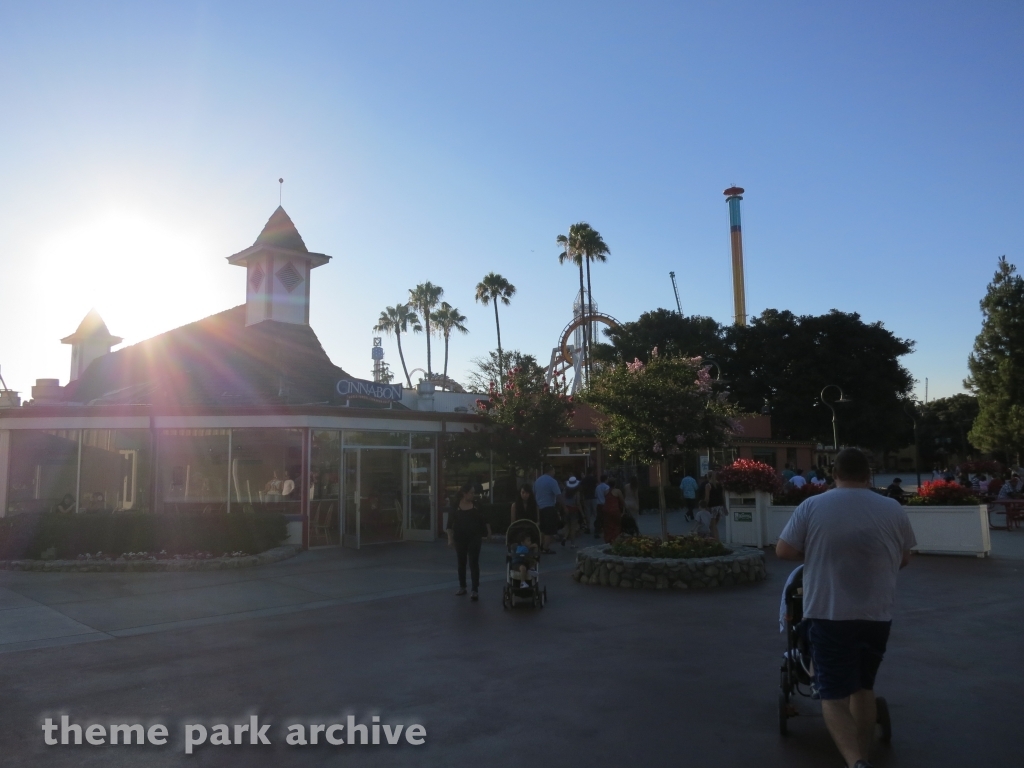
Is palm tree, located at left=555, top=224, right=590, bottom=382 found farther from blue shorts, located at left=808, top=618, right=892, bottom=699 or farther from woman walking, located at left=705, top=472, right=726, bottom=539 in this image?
blue shorts, located at left=808, top=618, right=892, bottom=699

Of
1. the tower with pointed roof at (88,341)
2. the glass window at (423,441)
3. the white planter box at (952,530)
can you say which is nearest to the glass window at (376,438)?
the glass window at (423,441)

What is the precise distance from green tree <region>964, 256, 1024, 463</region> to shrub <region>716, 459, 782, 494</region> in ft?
100

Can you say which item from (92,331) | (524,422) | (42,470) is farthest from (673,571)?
(92,331)

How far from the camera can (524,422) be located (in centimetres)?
2030

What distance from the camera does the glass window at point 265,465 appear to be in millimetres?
17219

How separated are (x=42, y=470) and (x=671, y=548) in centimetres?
1424

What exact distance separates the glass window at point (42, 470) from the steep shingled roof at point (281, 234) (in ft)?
39.6

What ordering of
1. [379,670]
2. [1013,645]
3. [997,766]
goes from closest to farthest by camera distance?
[997,766], [379,670], [1013,645]

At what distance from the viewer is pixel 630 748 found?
4992mm

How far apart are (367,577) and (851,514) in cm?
1039

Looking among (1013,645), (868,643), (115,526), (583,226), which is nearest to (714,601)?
(1013,645)

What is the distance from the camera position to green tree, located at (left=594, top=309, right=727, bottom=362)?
156 feet

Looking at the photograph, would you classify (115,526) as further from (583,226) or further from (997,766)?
(583,226)

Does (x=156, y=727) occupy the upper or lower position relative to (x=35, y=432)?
lower
